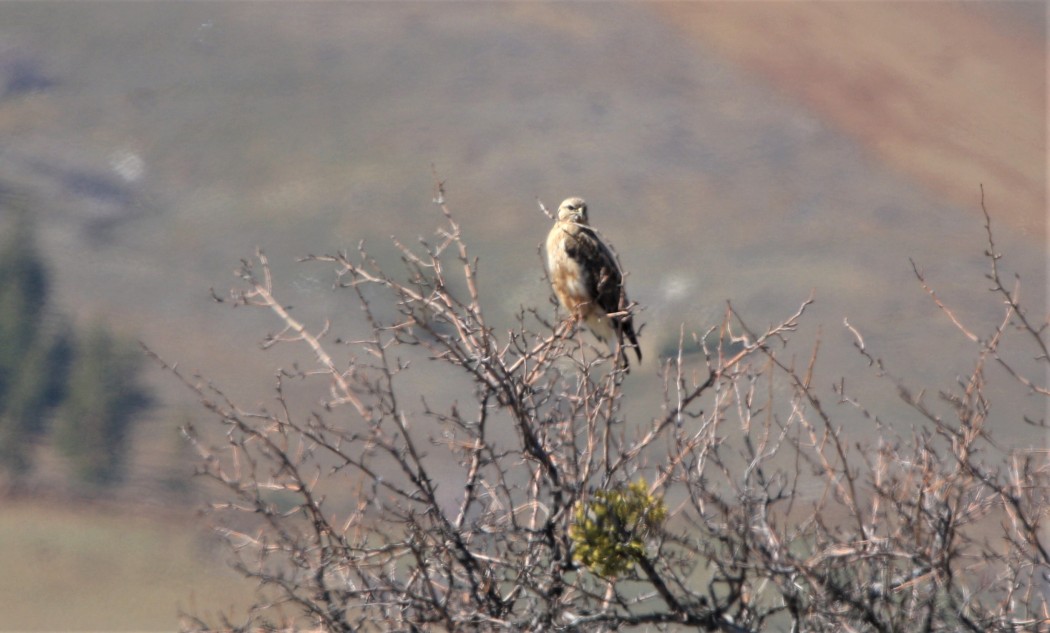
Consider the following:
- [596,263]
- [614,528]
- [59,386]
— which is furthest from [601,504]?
[59,386]

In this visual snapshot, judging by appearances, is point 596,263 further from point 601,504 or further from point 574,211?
point 601,504

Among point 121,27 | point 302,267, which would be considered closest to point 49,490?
point 302,267

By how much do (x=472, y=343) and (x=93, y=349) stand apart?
1017cm

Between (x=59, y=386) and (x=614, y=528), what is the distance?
36.7 feet

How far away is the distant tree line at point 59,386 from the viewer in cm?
1307

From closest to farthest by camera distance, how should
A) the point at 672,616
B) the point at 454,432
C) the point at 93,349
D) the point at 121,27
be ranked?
the point at 672,616 < the point at 454,432 < the point at 93,349 < the point at 121,27

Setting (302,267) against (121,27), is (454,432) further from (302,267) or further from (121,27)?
(121,27)

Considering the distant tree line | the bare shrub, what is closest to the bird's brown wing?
the bare shrub

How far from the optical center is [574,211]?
7176 millimetres

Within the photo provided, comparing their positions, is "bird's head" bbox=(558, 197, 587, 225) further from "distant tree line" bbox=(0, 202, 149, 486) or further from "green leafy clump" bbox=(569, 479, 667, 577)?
"distant tree line" bbox=(0, 202, 149, 486)

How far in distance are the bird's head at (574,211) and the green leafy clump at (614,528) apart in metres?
2.82

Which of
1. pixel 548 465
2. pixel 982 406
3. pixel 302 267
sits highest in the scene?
pixel 302 267

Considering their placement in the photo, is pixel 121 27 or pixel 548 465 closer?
pixel 548 465

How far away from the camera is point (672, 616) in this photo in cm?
466
